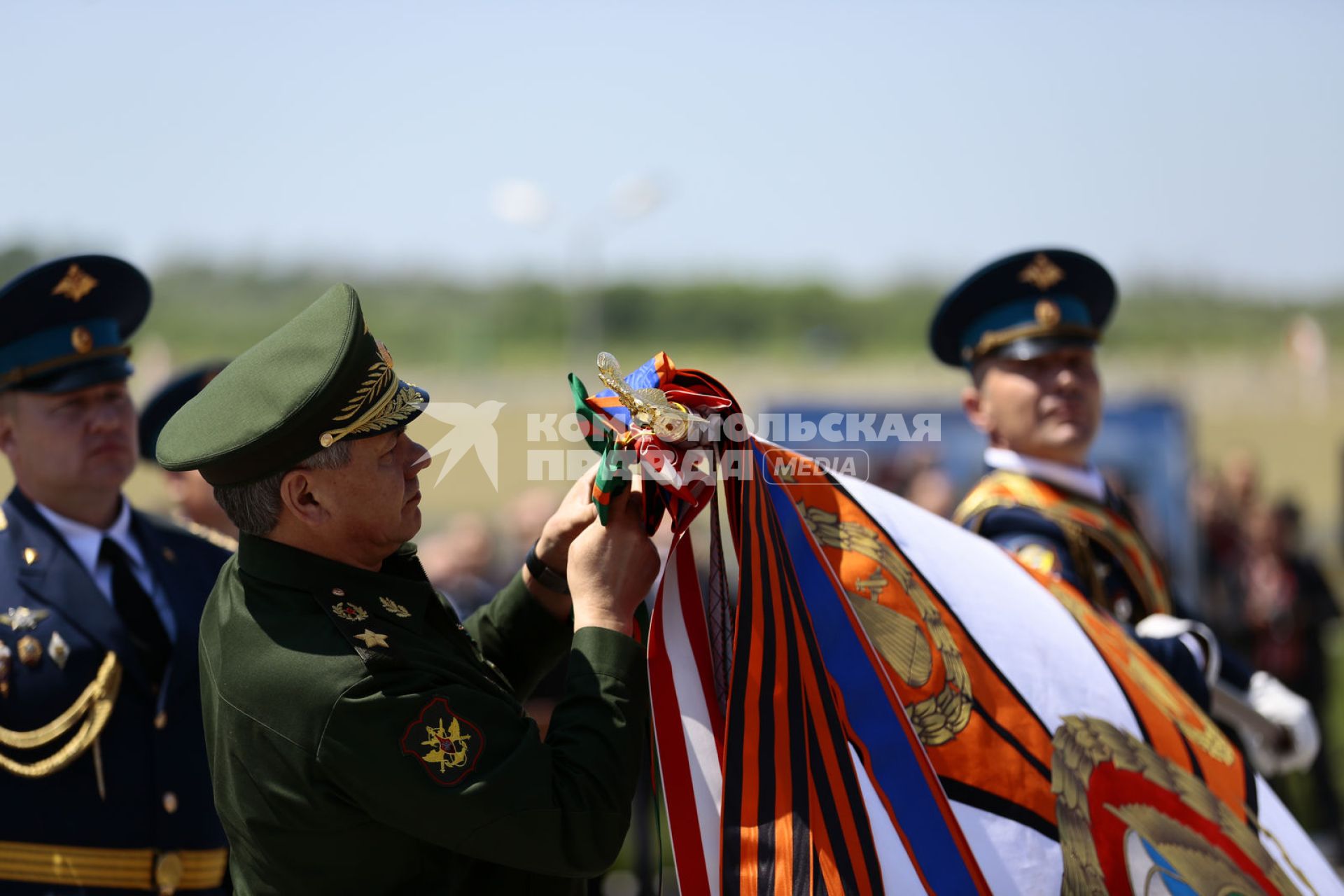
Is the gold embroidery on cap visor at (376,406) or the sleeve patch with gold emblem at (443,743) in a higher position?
the gold embroidery on cap visor at (376,406)

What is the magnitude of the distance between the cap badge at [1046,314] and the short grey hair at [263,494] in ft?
7.63

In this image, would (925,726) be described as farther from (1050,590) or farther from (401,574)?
(401,574)

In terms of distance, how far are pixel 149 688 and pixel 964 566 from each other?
2089 mm

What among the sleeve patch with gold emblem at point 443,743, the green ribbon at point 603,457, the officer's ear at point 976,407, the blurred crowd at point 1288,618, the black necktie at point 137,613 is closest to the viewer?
the sleeve patch with gold emblem at point 443,743

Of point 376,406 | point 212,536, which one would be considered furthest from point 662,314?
point 376,406

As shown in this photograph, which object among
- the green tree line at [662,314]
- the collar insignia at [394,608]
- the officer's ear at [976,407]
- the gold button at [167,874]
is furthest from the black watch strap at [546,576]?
the green tree line at [662,314]

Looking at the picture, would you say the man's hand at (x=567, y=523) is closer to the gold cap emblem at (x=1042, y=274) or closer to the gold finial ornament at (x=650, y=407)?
the gold finial ornament at (x=650, y=407)

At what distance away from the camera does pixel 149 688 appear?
3336mm

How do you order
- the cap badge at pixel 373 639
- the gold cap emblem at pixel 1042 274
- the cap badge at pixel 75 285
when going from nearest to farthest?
the cap badge at pixel 373 639 < the cap badge at pixel 75 285 < the gold cap emblem at pixel 1042 274

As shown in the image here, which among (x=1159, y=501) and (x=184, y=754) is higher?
(x=184, y=754)

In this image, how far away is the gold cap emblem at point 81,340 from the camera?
356 cm

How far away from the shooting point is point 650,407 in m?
2.27

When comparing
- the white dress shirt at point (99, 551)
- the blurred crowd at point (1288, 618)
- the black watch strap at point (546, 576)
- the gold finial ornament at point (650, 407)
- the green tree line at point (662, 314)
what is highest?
the gold finial ornament at point (650, 407)

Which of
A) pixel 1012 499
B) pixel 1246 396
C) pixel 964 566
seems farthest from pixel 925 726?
pixel 1246 396
